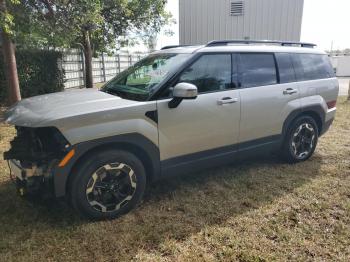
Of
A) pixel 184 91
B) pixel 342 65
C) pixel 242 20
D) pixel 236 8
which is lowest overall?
pixel 342 65

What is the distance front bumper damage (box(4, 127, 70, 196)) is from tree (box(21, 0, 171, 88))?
17.6 ft

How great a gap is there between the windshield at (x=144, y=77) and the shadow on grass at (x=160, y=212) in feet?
4.06

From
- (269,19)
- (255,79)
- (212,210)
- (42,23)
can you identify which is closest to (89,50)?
(42,23)

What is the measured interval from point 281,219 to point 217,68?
5.95 ft

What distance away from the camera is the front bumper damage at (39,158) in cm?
272

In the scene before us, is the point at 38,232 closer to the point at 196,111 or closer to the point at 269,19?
the point at 196,111

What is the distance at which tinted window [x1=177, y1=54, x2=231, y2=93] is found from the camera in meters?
3.40

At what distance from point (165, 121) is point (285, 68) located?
208cm

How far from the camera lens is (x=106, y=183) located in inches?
118

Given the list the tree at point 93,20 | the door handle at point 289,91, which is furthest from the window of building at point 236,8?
the door handle at point 289,91

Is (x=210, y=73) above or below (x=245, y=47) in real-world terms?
below

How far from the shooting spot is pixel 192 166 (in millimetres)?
3537

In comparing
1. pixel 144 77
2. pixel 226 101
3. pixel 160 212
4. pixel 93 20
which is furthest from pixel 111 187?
pixel 93 20

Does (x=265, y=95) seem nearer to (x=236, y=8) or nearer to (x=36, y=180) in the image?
(x=36, y=180)
